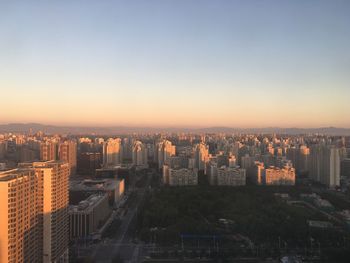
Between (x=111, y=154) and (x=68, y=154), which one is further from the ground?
(x=68, y=154)

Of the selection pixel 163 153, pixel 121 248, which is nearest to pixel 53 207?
pixel 121 248

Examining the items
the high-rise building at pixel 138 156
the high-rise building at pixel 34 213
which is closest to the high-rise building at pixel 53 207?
the high-rise building at pixel 34 213

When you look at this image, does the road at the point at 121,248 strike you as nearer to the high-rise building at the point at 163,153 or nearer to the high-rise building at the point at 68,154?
the high-rise building at the point at 68,154

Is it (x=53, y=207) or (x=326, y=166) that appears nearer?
(x=53, y=207)

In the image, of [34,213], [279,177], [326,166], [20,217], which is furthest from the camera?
[326,166]

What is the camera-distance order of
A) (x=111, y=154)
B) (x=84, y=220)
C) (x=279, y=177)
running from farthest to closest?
(x=111, y=154) → (x=279, y=177) → (x=84, y=220)

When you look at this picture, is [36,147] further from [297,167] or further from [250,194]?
[297,167]

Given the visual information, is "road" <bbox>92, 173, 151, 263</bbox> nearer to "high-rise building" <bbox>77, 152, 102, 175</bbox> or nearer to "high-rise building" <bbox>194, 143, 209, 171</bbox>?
"high-rise building" <bbox>77, 152, 102, 175</bbox>

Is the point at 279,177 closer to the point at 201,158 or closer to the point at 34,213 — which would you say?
the point at 201,158

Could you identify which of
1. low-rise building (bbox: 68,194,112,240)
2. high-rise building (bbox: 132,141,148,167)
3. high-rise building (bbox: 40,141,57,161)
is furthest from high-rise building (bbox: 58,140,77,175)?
low-rise building (bbox: 68,194,112,240)
